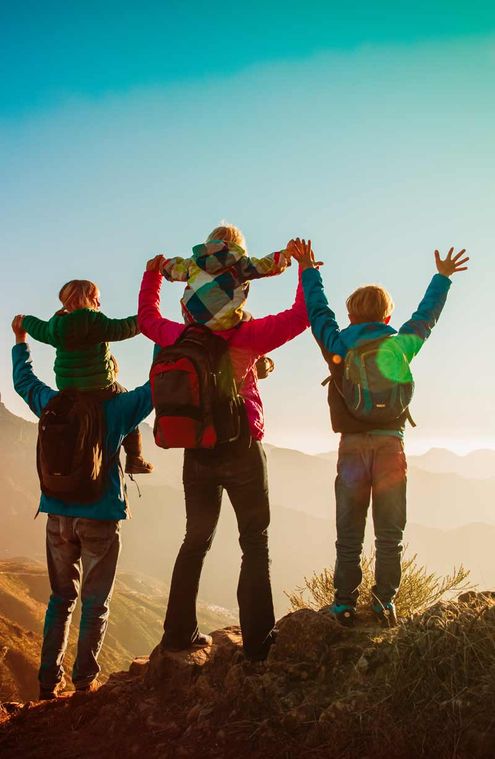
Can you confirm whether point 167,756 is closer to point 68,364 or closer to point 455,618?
point 455,618

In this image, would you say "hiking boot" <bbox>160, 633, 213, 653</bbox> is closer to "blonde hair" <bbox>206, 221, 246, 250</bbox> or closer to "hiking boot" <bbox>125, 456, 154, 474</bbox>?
"hiking boot" <bbox>125, 456, 154, 474</bbox>

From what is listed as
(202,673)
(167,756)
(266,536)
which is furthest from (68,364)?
(167,756)

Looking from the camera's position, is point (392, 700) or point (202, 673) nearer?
point (392, 700)

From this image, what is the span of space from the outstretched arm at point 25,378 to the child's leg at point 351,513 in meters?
2.45

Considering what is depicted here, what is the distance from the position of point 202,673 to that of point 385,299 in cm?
293

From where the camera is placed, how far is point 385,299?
3.81 meters

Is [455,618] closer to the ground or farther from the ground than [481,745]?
farther from the ground

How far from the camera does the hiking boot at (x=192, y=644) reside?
3.57m

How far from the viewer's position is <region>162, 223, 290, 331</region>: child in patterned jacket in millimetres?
3473

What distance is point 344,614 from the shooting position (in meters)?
3.47

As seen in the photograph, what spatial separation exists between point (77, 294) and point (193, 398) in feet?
5.05

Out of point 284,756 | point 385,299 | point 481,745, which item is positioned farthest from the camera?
point 385,299

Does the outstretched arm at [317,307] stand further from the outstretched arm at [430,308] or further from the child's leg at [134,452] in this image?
the child's leg at [134,452]

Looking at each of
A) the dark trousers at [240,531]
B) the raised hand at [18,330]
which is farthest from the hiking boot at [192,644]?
the raised hand at [18,330]
